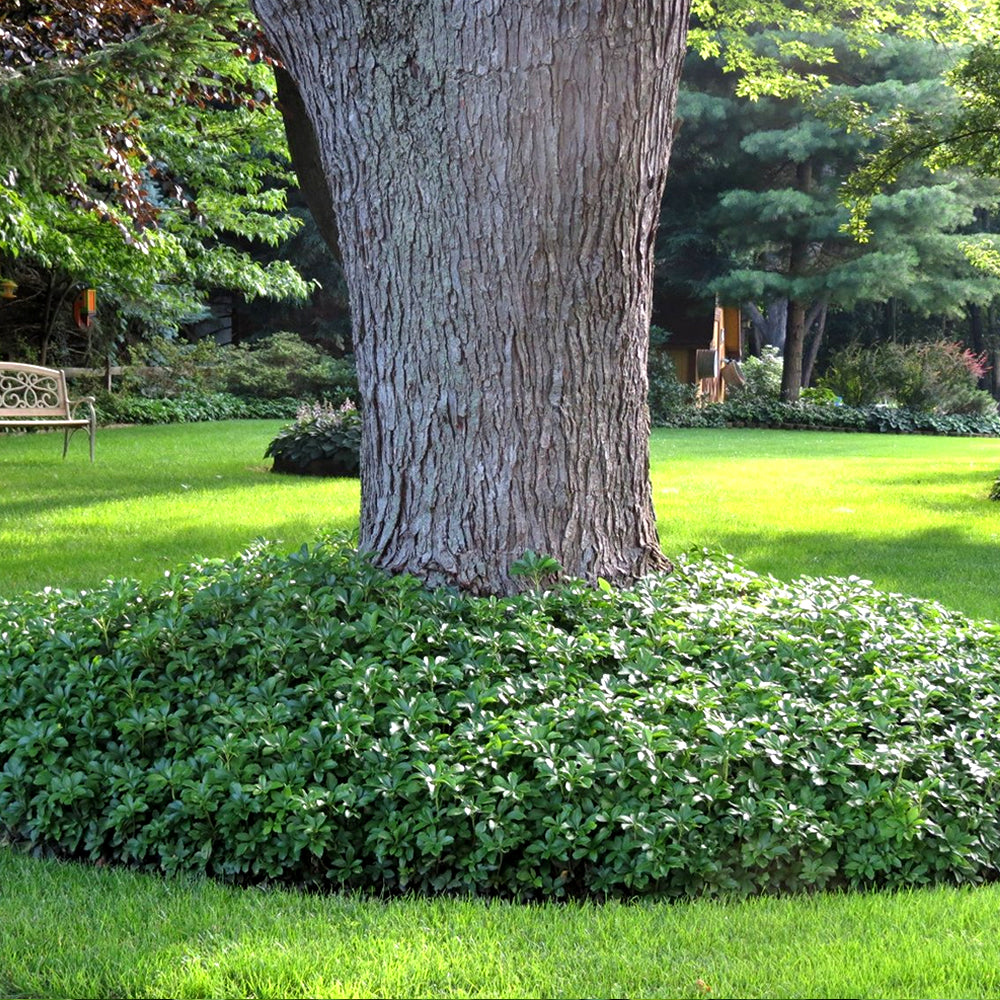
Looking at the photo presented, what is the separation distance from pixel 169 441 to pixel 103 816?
15.4 meters

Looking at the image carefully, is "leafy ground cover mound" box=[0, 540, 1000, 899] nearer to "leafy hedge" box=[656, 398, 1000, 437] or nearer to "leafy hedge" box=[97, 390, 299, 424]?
"leafy hedge" box=[97, 390, 299, 424]

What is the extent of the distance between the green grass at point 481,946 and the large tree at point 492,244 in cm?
171

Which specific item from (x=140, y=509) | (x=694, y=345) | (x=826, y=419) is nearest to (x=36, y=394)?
(x=140, y=509)

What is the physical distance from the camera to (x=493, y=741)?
3428 millimetres

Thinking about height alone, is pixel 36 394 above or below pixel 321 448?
above

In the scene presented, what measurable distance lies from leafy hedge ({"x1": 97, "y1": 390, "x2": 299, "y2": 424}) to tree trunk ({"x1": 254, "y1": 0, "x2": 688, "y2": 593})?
1933 cm

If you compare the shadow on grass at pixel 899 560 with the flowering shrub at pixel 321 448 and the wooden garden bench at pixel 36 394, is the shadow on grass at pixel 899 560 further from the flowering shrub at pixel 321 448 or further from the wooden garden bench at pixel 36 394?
the wooden garden bench at pixel 36 394

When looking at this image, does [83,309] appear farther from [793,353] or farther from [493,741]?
[493,741]

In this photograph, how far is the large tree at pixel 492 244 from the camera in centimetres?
429

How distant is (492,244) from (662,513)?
20.5 ft

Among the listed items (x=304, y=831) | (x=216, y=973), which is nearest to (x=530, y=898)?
(x=304, y=831)

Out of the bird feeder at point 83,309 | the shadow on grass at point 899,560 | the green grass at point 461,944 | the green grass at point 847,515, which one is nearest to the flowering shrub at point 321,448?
the green grass at point 847,515

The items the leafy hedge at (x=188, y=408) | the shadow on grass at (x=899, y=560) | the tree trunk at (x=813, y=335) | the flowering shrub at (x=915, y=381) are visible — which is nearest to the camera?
the shadow on grass at (x=899, y=560)

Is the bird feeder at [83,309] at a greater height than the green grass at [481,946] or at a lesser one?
greater
